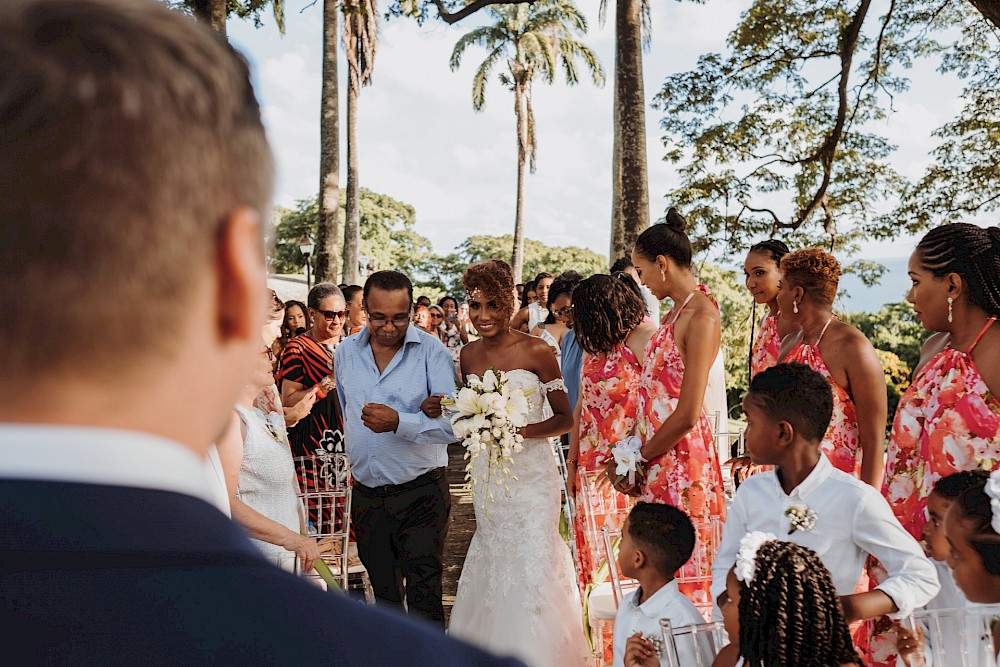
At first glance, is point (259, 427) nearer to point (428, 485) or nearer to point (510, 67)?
point (428, 485)

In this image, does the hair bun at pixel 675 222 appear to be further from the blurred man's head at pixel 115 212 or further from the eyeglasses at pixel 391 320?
the blurred man's head at pixel 115 212

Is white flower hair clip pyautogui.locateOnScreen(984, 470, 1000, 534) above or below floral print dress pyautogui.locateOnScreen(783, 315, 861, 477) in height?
below

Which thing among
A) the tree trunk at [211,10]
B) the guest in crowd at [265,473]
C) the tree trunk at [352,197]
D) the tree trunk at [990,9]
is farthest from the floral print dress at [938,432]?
the tree trunk at [352,197]

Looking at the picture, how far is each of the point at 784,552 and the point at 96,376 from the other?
230 cm

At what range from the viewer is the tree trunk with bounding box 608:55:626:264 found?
1116 centimetres

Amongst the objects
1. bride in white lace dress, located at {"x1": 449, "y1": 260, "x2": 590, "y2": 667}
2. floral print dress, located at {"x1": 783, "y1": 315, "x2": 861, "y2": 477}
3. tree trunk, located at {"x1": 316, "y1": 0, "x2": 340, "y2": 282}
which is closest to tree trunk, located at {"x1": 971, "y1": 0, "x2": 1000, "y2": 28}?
floral print dress, located at {"x1": 783, "y1": 315, "x2": 861, "y2": 477}

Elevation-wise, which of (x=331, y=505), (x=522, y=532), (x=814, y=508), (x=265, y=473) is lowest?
(x=522, y=532)

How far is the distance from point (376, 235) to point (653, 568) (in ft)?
197

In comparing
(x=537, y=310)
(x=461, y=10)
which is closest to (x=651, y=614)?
(x=537, y=310)

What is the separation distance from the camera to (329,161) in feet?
60.3

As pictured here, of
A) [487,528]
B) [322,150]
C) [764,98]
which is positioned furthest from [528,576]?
[322,150]

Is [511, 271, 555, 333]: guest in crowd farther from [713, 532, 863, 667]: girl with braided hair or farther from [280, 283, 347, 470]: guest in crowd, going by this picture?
[713, 532, 863, 667]: girl with braided hair

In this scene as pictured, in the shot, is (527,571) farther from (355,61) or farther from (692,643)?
(355,61)

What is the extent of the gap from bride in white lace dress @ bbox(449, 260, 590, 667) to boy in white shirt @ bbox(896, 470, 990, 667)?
2408 millimetres
